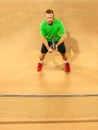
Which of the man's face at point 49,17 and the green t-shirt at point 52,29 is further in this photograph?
the green t-shirt at point 52,29

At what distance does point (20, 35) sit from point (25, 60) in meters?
0.62

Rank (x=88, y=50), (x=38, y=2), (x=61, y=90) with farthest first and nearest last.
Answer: (x=38, y=2) → (x=88, y=50) → (x=61, y=90)

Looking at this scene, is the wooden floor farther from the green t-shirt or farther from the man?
the green t-shirt

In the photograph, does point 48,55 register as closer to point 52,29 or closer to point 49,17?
point 52,29

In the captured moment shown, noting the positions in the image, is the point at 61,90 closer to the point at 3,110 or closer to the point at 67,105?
the point at 67,105

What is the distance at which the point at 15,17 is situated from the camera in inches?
226

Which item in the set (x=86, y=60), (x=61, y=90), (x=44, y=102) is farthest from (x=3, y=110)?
(x=86, y=60)

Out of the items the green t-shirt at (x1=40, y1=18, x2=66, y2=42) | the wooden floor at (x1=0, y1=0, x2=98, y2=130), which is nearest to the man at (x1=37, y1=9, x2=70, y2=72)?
the green t-shirt at (x1=40, y1=18, x2=66, y2=42)

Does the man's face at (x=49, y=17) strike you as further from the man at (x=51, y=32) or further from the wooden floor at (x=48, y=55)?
the wooden floor at (x=48, y=55)

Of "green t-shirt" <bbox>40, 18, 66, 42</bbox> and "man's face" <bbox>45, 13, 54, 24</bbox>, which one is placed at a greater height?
"man's face" <bbox>45, 13, 54, 24</bbox>

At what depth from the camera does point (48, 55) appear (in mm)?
5344

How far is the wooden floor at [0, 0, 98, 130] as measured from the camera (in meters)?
4.57

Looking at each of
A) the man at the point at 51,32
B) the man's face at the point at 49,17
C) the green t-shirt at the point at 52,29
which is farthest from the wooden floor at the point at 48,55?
the man's face at the point at 49,17

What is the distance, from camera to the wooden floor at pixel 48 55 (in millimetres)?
4574
